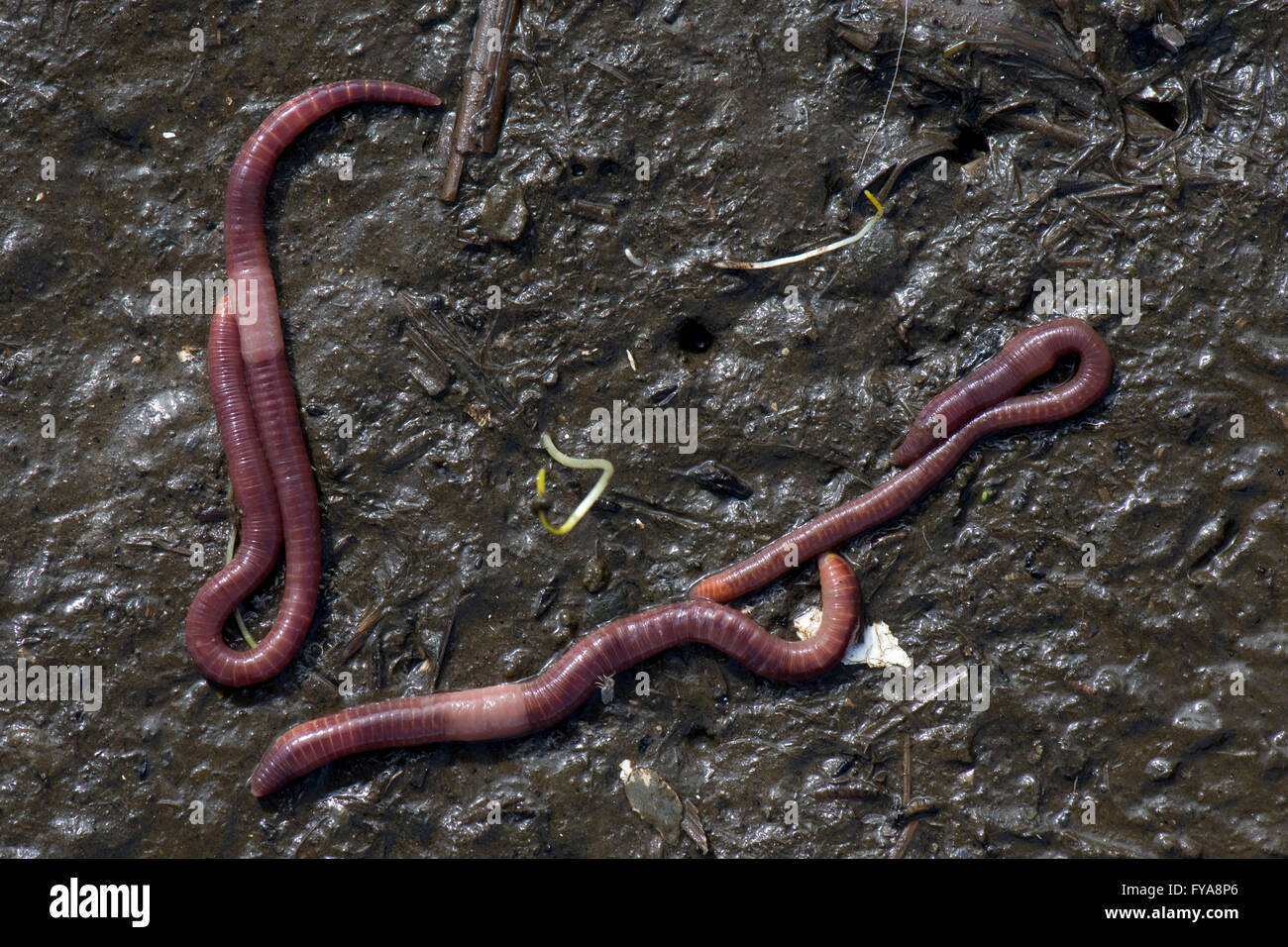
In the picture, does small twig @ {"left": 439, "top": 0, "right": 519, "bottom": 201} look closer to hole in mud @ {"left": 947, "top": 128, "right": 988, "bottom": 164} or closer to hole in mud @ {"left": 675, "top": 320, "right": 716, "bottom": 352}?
hole in mud @ {"left": 675, "top": 320, "right": 716, "bottom": 352}

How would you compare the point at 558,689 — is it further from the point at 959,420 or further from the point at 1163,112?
the point at 1163,112

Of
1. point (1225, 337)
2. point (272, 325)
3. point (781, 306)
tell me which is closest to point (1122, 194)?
point (1225, 337)

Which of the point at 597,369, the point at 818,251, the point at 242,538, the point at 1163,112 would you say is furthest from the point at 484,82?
the point at 1163,112

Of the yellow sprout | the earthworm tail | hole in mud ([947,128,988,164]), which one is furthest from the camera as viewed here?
hole in mud ([947,128,988,164])

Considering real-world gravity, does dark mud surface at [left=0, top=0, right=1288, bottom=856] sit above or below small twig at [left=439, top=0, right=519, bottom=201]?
below

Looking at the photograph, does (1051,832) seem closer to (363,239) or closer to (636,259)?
(636,259)

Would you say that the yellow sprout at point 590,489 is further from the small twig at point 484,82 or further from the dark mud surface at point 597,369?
the small twig at point 484,82

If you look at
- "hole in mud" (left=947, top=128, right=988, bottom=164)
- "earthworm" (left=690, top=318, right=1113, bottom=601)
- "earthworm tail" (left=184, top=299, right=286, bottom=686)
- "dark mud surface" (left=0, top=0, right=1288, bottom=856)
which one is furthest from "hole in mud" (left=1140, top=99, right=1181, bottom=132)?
"earthworm tail" (left=184, top=299, right=286, bottom=686)

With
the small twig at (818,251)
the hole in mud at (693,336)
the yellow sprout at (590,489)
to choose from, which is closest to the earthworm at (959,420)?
the yellow sprout at (590,489)
